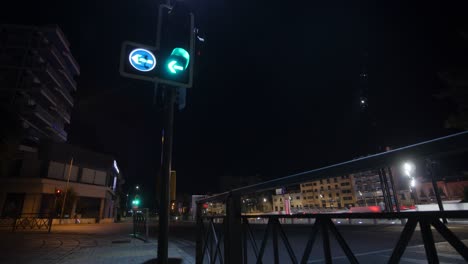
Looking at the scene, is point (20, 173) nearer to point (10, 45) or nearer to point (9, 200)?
point (9, 200)

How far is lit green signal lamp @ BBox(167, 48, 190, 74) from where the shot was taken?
3.45 meters

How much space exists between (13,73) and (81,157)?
58.4ft

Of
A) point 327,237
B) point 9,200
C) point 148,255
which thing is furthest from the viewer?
point 9,200

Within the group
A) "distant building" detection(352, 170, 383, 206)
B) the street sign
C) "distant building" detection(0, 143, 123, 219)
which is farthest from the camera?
"distant building" detection(0, 143, 123, 219)

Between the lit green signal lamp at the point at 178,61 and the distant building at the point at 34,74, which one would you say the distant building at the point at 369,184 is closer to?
the lit green signal lamp at the point at 178,61

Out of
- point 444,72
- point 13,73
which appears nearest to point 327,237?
point 444,72

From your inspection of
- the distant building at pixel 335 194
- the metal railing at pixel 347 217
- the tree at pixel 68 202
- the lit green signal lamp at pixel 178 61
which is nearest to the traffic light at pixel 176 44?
the lit green signal lamp at pixel 178 61

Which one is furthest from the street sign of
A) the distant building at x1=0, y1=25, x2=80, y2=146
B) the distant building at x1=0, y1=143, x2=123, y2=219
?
the distant building at x1=0, y1=25, x2=80, y2=146

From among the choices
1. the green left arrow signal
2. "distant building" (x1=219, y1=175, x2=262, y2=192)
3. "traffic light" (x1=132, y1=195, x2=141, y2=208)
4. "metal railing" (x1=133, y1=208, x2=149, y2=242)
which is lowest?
"metal railing" (x1=133, y1=208, x2=149, y2=242)

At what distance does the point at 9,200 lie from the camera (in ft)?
98.7

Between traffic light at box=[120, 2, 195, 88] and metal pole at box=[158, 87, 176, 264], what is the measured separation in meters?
0.28

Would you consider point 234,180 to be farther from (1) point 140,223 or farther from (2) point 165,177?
(2) point 165,177

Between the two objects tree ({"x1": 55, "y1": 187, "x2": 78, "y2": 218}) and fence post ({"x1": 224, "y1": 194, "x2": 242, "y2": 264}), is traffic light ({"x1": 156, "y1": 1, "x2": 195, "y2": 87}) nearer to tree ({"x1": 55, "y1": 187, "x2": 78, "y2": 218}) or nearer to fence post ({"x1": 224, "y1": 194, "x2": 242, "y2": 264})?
fence post ({"x1": 224, "y1": 194, "x2": 242, "y2": 264})

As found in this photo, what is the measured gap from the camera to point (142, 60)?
11.2 feet
